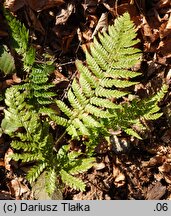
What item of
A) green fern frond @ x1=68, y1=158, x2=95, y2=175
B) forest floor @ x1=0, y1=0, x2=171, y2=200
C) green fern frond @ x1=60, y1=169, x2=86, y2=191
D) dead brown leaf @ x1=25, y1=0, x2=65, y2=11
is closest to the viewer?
green fern frond @ x1=60, y1=169, x2=86, y2=191

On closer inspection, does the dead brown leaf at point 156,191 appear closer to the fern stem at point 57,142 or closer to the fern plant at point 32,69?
the fern stem at point 57,142

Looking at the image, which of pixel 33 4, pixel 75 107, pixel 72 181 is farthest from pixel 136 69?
pixel 72 181

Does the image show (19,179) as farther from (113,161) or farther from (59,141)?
(113,161)

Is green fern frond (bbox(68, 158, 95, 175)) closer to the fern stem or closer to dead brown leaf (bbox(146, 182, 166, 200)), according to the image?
the fern stem

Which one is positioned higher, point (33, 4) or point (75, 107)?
point (33, 4)

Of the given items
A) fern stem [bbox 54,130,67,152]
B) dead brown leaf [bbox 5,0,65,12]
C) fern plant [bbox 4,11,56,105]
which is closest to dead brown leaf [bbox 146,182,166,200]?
fern stem [bbox 54,130,67,152]

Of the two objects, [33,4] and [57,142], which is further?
[57,142]

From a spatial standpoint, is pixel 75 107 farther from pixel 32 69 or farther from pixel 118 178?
pixel 118 178

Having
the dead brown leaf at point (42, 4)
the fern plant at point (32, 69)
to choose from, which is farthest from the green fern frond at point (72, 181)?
the dead brown leaf at point (42, 4)
